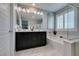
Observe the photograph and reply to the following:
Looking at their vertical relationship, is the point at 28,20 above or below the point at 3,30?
above

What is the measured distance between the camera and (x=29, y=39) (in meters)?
2.97

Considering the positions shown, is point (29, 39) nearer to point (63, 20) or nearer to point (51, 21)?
point (51, 21)

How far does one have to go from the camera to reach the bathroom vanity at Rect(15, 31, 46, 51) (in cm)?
276

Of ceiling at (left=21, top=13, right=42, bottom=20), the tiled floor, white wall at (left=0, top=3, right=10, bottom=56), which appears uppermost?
ceiling at (left=21, top=13, right=42, bottom=20)

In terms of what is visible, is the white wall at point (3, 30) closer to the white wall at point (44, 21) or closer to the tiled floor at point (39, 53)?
the tiled floor at point (39, 53)

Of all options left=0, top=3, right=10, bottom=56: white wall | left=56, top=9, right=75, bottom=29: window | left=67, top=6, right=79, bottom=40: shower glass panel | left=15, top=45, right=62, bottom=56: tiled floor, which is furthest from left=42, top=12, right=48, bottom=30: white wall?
left=0, top=3, right=10, bottom=56: white wall

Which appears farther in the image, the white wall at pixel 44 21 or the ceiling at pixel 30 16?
the white wall at pixel 44 21

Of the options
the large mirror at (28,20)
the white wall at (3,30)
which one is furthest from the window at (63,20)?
the white wall at (3,30)

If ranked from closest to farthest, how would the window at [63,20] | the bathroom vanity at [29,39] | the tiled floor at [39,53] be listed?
the tiled floor at [39,53] < the window at [63,20] < the bathroom vanity at [29,39]

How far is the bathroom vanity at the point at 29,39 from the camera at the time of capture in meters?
2.76

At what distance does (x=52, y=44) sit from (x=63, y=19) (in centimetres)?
88

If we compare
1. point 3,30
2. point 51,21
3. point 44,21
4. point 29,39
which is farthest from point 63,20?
point 3,30

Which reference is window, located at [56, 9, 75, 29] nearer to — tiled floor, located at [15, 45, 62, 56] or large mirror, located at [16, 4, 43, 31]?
large mirror, located at [16, 4, 43, 31]

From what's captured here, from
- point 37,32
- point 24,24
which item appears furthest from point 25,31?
point 37,32
